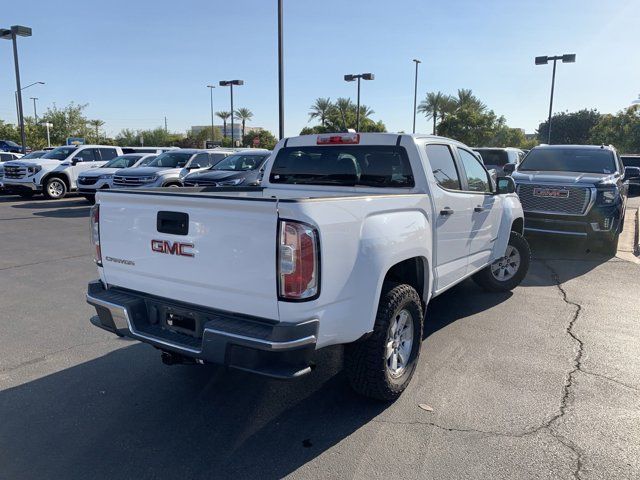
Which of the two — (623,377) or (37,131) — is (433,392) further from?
(37,131)

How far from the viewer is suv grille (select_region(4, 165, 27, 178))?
17.3 metres

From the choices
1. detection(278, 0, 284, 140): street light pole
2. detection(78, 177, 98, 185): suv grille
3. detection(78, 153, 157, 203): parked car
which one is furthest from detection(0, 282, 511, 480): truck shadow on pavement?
detection(278, 0, 284, 140): street light pole

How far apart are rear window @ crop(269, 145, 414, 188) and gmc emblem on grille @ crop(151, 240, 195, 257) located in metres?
1.86

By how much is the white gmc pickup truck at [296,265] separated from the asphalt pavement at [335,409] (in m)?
0.38

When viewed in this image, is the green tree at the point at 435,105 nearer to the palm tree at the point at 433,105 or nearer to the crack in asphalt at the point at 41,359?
the palm tree at the point at 433,105

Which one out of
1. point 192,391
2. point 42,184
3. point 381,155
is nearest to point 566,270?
point 381,155

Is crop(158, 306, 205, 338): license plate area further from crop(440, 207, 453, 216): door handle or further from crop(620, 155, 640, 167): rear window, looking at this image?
crop(620, 155, 640, 167): rear window

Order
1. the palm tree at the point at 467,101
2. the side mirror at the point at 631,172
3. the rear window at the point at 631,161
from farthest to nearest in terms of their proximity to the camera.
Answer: the palm tree at the point at 467,101 → the rear window at the point at 631,161 → the side mirror at the point at 631,172

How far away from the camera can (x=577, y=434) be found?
3.28m

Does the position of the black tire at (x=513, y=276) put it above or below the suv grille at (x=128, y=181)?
below

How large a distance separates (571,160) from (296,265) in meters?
9.15

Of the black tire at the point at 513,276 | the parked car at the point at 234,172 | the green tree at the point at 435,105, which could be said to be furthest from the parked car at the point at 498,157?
the green tree at the point at 435,105

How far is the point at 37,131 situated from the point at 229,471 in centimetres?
5991

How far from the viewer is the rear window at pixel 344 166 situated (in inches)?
173
